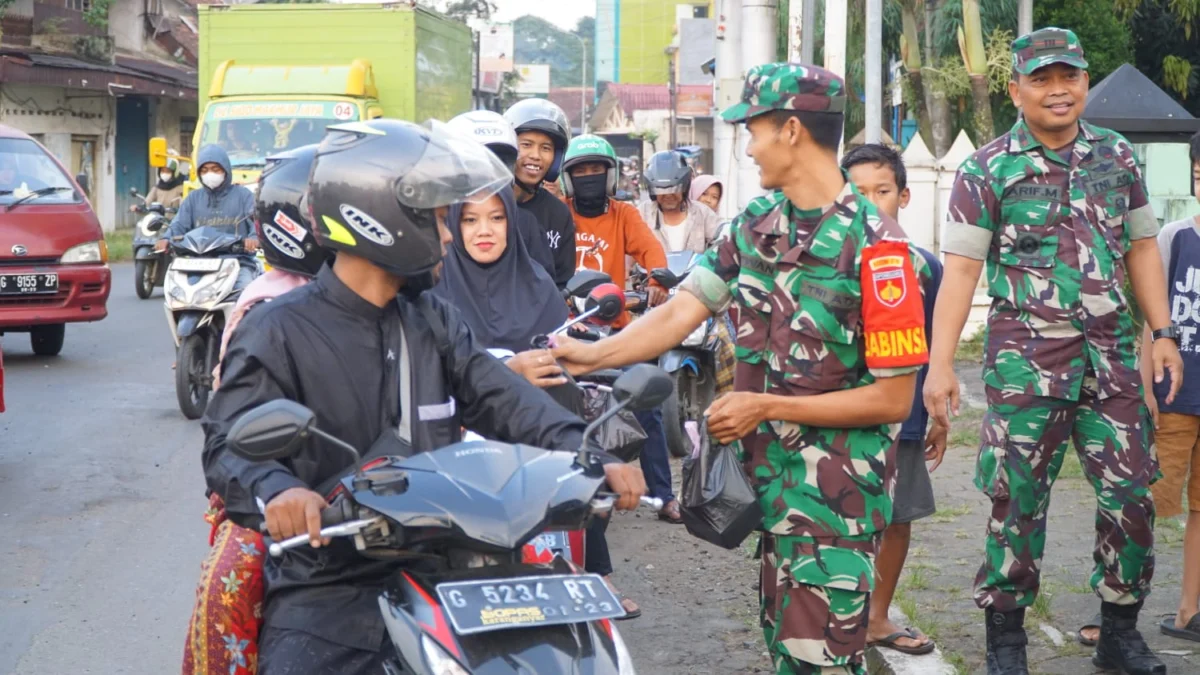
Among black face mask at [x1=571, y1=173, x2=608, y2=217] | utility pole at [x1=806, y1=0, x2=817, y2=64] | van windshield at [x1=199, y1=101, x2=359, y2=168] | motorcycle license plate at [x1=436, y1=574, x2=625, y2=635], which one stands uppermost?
utility pole at [x1=806, y1=0, x2=817, y2=64]

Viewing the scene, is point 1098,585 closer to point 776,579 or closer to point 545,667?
point 776,579

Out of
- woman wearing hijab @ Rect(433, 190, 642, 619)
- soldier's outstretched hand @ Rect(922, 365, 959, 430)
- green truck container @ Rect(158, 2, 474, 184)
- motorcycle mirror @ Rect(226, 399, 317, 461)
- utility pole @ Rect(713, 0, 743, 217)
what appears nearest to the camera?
motorcycle mirror @ Rect(226, 399, 317, 461)

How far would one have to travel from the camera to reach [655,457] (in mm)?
7488

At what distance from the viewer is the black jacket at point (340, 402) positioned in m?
3.09

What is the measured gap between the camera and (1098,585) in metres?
5.09

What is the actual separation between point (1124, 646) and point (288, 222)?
306 cm

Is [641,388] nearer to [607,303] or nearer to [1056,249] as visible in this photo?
[607,303]

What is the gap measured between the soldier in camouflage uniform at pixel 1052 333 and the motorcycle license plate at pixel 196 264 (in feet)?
23.1

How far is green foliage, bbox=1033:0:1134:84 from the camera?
21.7 metres

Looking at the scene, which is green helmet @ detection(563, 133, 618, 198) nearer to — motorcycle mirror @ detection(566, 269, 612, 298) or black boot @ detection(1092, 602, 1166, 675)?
motorcycle mirror @ detection(566, 269, 612, 298)

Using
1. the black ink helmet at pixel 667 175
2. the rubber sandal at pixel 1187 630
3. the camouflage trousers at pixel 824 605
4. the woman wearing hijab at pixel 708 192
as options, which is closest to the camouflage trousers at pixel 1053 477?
the rubber sandal at pixel 1187 630

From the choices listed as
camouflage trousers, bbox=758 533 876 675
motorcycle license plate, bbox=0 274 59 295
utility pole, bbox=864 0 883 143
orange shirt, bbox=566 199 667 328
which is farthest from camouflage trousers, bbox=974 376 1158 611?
motorcycle license plate, bbox=0 274 59 295

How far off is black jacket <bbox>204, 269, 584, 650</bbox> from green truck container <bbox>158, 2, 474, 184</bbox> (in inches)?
502

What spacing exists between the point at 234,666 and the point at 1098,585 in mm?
2988
